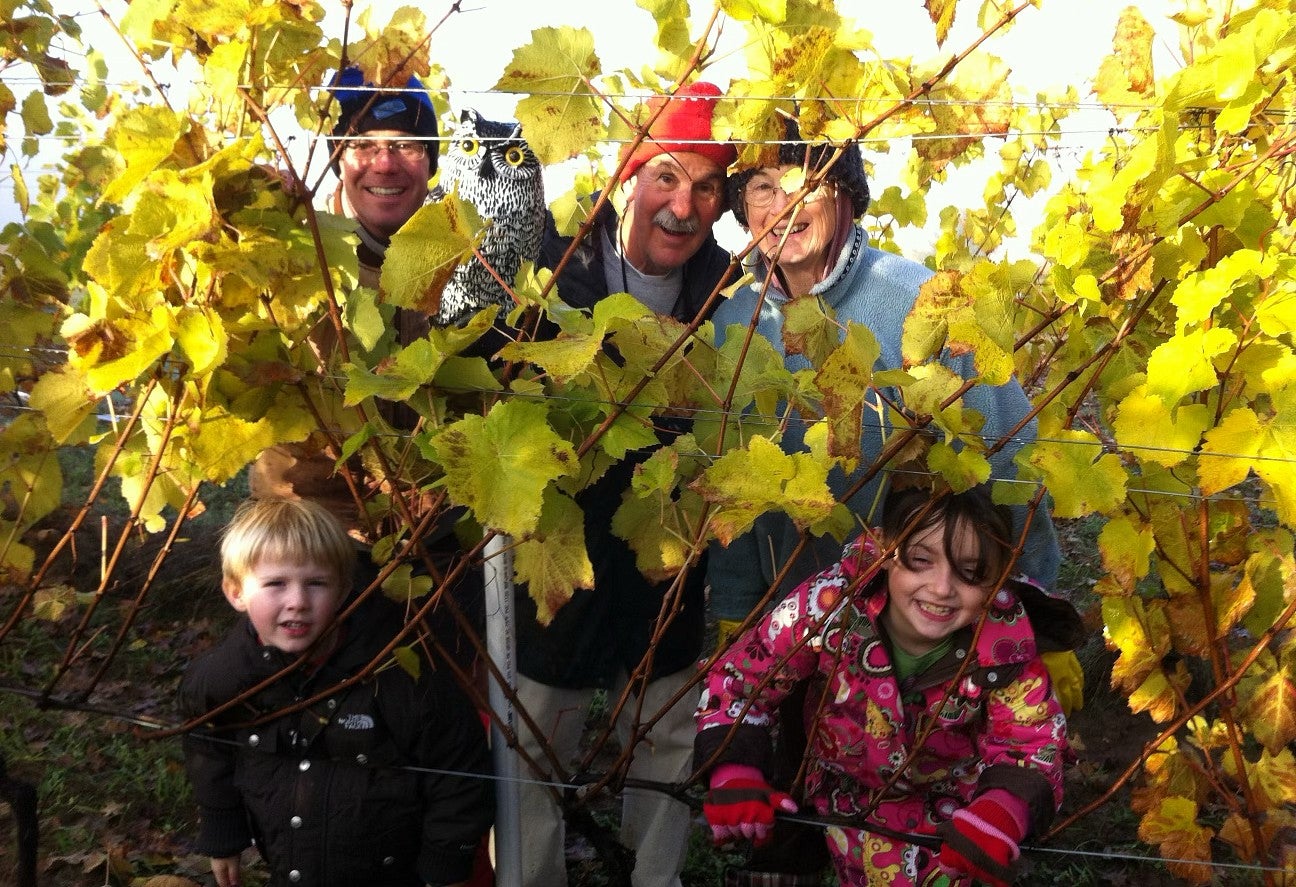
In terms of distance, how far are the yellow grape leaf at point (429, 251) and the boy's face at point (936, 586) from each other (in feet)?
2.90

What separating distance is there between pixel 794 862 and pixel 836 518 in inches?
31.4

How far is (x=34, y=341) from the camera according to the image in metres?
1.80

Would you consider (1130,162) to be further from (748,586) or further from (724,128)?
(748,586)

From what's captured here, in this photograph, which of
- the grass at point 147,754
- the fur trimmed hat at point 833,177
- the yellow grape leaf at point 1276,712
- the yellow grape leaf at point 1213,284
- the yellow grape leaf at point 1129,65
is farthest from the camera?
the grass at point 147,754

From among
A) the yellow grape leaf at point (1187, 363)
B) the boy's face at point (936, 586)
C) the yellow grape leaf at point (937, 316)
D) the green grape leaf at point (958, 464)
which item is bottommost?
the boy's face at point (936, 586)

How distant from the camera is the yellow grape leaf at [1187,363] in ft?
3.83

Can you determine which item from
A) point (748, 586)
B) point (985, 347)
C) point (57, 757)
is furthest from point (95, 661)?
point (985, 347)

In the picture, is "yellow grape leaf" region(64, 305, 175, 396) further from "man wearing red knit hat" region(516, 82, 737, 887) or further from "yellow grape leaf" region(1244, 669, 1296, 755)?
"yellow grape leaf" region(1244, 669, 1296, 755)

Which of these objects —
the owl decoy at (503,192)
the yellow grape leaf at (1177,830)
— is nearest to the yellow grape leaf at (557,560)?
the owl decoy at (503,192)

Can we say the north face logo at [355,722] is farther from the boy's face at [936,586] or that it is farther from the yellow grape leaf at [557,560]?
the boy's face at [936,586]

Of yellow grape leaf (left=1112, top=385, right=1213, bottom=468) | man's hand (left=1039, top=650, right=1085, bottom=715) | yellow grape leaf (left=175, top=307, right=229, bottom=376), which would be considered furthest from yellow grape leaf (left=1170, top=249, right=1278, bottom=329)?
yellow grape leaf (left=175, top=307, right=229, bottom=376)

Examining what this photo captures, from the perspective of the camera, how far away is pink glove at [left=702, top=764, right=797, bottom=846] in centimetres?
162

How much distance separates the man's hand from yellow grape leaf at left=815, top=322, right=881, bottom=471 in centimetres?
83

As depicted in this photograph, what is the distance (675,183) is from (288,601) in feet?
3.77
